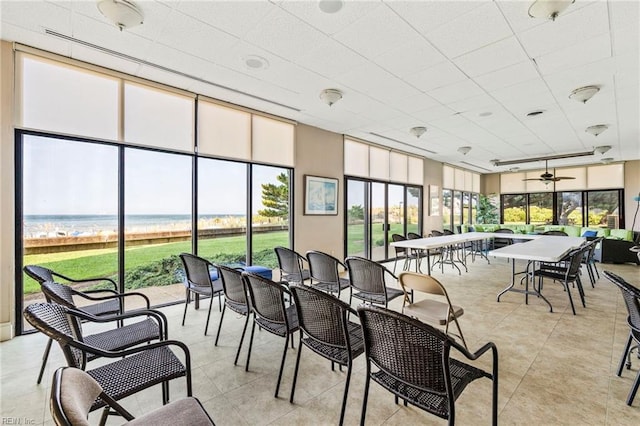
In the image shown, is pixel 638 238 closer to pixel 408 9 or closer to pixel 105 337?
pixel 408 9

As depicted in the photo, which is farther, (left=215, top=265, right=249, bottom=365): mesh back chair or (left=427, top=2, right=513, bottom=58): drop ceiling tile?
(left=215, top=265, right=249, bottom=365): mesh back chair

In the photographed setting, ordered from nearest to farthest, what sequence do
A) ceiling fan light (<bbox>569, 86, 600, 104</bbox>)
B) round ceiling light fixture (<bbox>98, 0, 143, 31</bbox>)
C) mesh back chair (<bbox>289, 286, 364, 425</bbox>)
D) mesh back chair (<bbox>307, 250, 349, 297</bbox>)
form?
mesh back chair (<bbox>289, 286, 364, 425</bbox>)
round ceiling light fixture (<bbox>98, 0, 143, 31</bbox>)
mesh back chair (<bbox>307, 250, 349, 297</bbox>)
ceiling fan light (<bbox>569, 86, 600, 104</bbox>)

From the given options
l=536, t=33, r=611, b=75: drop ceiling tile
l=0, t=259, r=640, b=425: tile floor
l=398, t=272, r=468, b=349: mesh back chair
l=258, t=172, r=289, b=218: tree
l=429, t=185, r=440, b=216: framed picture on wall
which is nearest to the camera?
l=0, t=259, r=640, b=425: tile floor

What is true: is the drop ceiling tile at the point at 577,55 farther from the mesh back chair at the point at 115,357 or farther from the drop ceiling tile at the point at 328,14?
the mesh back chair at the point at 115,357

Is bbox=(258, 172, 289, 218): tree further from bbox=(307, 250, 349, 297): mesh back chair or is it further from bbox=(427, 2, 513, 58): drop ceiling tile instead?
bbox=(427, 2, 513, 58): drop ceiling tile

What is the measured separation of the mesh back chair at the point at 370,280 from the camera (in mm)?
3066

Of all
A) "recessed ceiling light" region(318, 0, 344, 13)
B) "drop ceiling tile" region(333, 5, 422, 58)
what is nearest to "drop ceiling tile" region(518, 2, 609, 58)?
"drop ceiling tile" region(333, 5, 422, 58)

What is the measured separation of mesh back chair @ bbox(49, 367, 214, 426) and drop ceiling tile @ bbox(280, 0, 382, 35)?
2739 millimetres

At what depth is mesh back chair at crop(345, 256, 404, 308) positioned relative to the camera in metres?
3.07

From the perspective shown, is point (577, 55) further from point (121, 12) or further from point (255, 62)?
point (121, 12)

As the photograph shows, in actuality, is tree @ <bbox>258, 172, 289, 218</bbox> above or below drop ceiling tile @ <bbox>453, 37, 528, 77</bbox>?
below

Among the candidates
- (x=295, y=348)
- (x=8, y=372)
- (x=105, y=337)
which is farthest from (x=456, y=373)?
(x=8, y=372)

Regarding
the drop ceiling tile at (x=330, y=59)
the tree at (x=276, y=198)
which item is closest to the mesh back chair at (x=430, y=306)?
the drop ceiling tile at (x=330, y=59)

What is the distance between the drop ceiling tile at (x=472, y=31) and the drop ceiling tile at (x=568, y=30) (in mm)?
280
